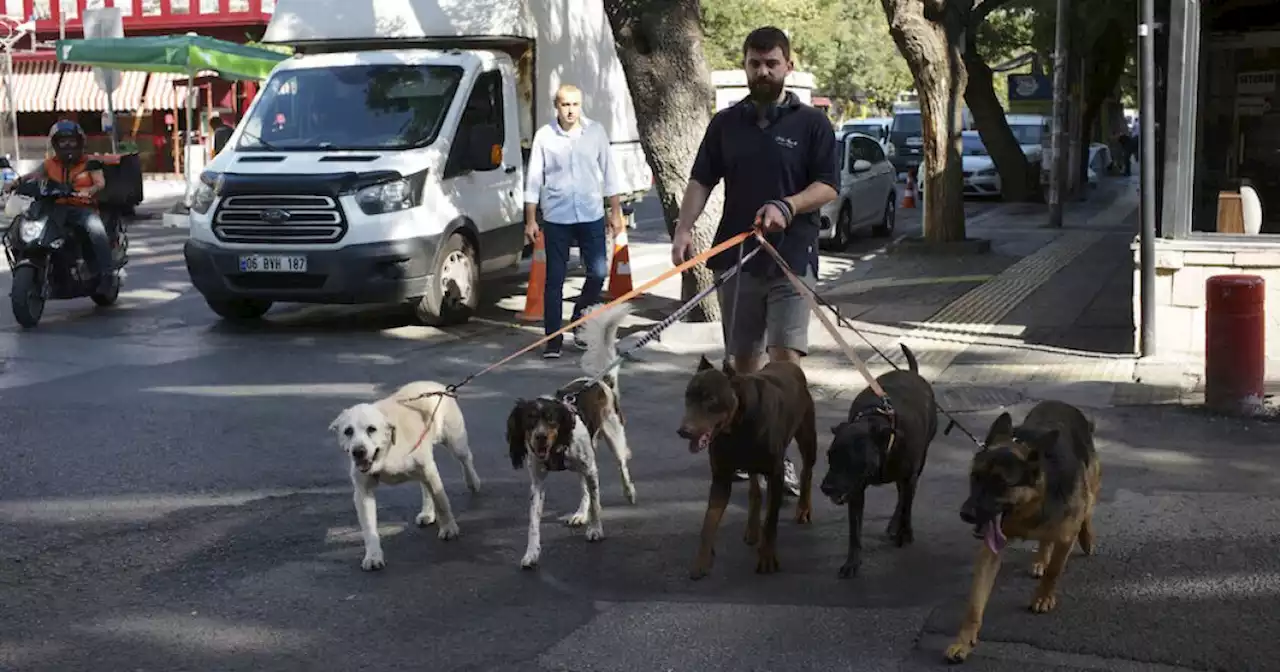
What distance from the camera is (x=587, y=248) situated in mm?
11336

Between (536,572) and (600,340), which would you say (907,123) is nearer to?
(600,340)

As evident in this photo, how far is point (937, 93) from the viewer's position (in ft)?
62.7

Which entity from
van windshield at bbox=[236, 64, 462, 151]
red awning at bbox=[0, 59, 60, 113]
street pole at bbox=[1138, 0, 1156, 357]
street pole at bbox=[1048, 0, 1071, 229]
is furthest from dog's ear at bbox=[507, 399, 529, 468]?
red awning at bbox=[0, 59, 60, 113]

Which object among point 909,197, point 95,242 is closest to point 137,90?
point 909,197

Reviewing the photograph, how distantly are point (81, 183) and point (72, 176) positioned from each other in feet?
0.32

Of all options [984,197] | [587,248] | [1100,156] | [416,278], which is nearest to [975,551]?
[587,248]

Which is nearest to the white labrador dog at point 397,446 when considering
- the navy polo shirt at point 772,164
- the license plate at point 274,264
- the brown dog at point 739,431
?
the brown dog at point 739,431

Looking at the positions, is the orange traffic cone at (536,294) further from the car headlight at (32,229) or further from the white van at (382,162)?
the car headlight at (32,229)

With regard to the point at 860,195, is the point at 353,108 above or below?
above

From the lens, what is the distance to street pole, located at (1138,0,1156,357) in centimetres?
1009

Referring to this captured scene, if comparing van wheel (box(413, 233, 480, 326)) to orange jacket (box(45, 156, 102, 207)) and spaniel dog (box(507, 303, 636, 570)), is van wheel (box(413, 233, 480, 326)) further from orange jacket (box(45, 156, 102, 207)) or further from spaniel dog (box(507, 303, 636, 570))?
spaniel dog (box(507, 303, 636, 570))

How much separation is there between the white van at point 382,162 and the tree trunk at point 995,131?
16.1 m

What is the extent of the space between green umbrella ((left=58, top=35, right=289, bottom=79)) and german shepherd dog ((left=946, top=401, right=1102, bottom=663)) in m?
21.1

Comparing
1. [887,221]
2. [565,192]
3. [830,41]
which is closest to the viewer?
[565,192]
